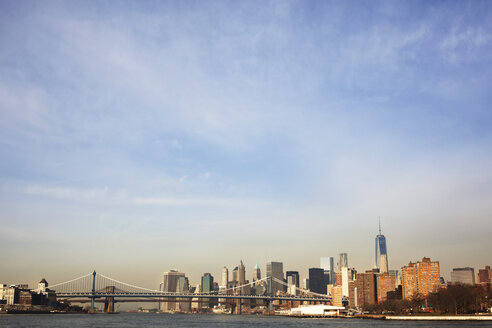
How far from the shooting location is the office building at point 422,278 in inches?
7441

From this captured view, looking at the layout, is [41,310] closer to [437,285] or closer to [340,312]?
[340,312]

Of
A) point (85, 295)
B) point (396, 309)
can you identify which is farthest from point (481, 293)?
point (85, 295)

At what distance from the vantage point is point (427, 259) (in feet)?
652

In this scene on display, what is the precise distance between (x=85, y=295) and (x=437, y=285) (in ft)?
430

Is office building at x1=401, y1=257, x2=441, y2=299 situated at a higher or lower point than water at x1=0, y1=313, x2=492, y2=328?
higher

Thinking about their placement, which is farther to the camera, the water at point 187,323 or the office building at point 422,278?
the office building at point 422,278

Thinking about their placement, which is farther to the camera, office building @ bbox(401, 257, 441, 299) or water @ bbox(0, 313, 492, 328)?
office building @ bbox(401, 257, 441, 299)

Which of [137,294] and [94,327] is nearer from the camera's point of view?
[94,327]

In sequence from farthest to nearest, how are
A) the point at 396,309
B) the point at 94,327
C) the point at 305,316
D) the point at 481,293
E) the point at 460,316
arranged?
the point at 305,316, the point at 396,309, the point at 481,293, the point at 460,316, the point at 94,327

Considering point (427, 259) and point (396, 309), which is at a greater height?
point (427, 259)

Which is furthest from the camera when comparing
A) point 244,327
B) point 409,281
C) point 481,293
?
point 409,281

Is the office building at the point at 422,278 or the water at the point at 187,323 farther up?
the office building at the point at 422,278

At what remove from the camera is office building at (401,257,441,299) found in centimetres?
18900

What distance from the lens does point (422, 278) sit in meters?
192
